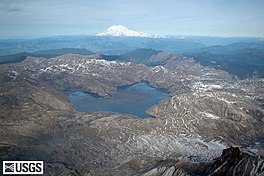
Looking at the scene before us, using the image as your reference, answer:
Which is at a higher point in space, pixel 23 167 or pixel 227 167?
pixel 227 167

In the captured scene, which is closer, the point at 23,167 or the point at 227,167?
the point at 227,167

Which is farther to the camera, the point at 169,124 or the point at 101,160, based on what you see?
the point at 169,124

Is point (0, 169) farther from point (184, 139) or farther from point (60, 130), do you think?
point (184, 139)

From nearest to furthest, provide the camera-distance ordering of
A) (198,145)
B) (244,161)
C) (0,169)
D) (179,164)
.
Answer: (244,161) → (179,164) → (0,169) → (198,145)

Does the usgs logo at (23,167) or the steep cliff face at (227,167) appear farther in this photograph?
the steep cliff face at (227,167)

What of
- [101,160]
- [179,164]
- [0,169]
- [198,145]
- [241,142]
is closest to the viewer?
[179,164]

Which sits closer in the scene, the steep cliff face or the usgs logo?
the usgs logo

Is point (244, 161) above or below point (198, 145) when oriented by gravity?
above

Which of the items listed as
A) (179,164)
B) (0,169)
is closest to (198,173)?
(179,164)
